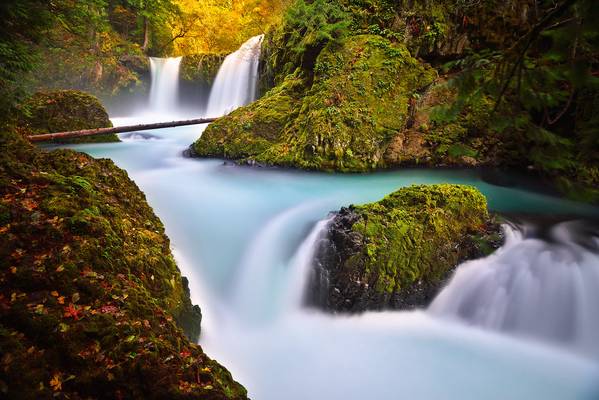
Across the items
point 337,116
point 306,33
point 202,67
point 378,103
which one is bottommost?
point 337,116

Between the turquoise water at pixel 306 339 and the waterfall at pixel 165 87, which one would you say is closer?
the turquoise water at pixel 306 339

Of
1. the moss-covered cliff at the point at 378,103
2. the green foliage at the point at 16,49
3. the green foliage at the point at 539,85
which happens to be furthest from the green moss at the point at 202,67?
the green foliage at the point at 539,85

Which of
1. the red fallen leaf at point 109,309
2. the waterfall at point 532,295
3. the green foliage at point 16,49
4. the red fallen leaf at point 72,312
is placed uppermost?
the green foliage at point 16,49

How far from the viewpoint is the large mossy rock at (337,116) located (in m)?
8.11

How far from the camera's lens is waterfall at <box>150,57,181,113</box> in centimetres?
1756

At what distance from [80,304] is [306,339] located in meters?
2.61

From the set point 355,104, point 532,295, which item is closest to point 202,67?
point 355,104

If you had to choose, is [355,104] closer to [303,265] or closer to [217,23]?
[303,265]

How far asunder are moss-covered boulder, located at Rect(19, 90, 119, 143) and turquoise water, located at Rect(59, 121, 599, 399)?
471 centimetres

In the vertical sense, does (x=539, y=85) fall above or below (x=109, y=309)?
above

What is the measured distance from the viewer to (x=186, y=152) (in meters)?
9.55

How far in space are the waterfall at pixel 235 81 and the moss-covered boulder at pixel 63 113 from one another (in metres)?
5.57

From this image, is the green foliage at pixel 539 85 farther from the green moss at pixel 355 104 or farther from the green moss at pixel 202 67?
the green moss at pixel 202 67

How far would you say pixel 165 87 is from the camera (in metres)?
17.8
